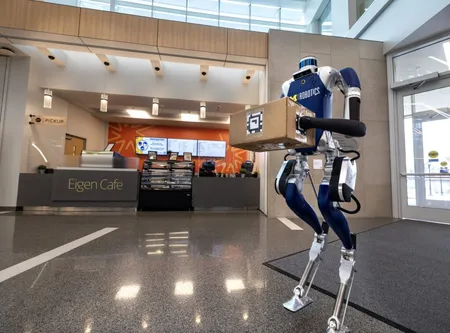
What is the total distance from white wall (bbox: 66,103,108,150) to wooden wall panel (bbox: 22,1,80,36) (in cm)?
240

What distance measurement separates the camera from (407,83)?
422 centimetres

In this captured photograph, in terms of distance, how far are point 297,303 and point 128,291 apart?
1053 mm

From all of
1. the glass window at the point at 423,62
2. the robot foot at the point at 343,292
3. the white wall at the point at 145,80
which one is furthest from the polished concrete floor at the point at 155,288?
the glass window at the point at 423,62

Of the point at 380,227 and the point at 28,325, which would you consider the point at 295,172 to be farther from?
the point at 380,227

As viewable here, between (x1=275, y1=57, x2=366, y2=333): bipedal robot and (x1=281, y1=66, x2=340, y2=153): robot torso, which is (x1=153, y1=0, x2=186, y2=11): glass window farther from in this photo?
(x1=281, y1=66, x2=340, y2=153): robot torso

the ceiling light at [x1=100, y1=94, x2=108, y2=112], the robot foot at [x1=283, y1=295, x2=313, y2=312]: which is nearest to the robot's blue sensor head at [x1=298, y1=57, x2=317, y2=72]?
the robot foot at [x1=283, y1=295, x2=313, y2=312]

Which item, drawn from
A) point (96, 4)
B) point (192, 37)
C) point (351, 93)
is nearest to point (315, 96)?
point (351, 93)

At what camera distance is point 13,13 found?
12.3 ft

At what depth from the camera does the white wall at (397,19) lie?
3.64m

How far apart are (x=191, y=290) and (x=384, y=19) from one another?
6530 millimetres

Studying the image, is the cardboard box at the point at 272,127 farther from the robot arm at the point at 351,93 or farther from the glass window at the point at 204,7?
the glass window at the point at 204,7

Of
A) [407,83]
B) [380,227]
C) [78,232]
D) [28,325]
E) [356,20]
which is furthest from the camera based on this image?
[356,20]

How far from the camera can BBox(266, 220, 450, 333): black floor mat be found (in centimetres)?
113

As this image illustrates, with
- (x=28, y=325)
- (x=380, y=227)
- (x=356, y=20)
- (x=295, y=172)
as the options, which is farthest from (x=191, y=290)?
(x=356, y=20)
